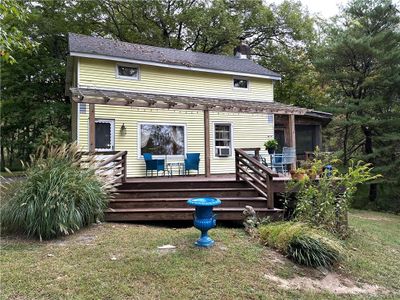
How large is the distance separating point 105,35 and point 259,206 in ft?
66.1

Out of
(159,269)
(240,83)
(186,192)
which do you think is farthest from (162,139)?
(159,269)

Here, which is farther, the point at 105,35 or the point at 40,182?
the point at 105,35

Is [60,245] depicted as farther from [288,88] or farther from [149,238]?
[288,88]

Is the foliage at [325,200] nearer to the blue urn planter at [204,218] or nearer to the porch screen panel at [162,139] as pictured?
the blue urn planter at [204,218]

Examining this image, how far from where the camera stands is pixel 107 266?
3.65 metres

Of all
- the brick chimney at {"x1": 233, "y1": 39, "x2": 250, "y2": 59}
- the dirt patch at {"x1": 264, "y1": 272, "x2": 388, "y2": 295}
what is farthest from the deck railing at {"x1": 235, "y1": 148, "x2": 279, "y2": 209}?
the brick chimney at {"x1": 233, "y1": 39, "x2": 250, "y2": 59}

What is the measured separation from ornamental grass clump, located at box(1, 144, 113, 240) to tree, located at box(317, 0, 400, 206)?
1224 centimetres

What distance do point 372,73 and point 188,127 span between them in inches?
364

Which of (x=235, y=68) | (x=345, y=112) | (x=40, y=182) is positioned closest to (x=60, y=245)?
(x=40, y=182)

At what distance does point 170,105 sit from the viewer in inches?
364

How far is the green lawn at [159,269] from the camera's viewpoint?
318 centimetres

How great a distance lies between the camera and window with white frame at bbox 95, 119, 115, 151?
10484mm

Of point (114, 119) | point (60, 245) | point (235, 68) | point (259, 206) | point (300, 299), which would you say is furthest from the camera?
point (235, 68)

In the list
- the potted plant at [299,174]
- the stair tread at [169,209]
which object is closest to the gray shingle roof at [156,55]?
the stair tread at [169,209]
